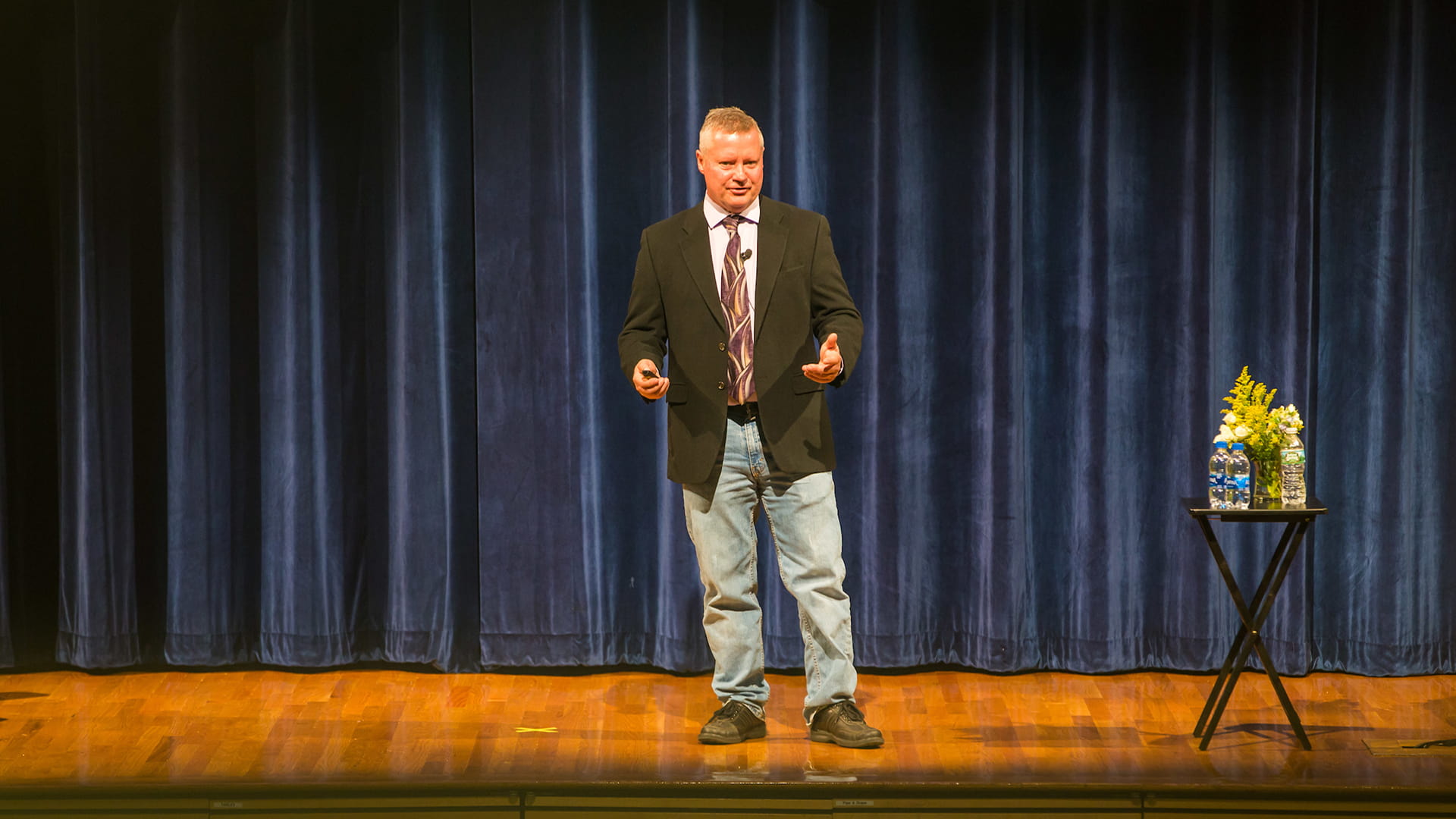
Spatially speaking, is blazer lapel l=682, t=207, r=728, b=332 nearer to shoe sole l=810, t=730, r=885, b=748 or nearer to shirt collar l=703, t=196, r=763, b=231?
shirt collar l=703, t=196, r=763, b=231

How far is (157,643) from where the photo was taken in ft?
13.4

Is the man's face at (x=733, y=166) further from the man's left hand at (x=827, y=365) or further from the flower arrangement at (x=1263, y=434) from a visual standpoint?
the flower arrangement at (x=1263, y=434)

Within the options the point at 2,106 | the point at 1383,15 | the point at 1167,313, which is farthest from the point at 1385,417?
the point at 2,106

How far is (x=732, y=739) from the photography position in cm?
323

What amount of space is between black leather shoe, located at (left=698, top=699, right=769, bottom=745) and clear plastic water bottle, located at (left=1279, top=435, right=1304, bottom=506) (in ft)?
4.40

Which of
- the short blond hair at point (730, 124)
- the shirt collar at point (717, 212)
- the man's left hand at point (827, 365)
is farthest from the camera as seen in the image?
the shirt collar at point (717, 212)

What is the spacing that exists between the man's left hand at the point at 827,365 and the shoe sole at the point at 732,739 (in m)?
0.90

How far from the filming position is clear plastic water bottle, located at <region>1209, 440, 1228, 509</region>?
10.4 ft

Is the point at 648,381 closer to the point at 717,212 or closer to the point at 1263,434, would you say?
the point at 717,212

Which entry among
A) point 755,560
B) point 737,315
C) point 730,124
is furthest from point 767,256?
point 755,560

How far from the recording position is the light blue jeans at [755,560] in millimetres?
3139

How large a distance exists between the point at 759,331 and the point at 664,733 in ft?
3.38

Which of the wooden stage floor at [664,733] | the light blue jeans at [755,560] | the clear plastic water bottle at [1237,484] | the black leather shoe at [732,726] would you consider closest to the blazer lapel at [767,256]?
the light blue jeans at [755,560]

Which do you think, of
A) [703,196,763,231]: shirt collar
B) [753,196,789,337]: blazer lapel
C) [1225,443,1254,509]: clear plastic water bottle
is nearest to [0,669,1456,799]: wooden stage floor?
[1225,443,1254,509]: clear plastic water bottle
